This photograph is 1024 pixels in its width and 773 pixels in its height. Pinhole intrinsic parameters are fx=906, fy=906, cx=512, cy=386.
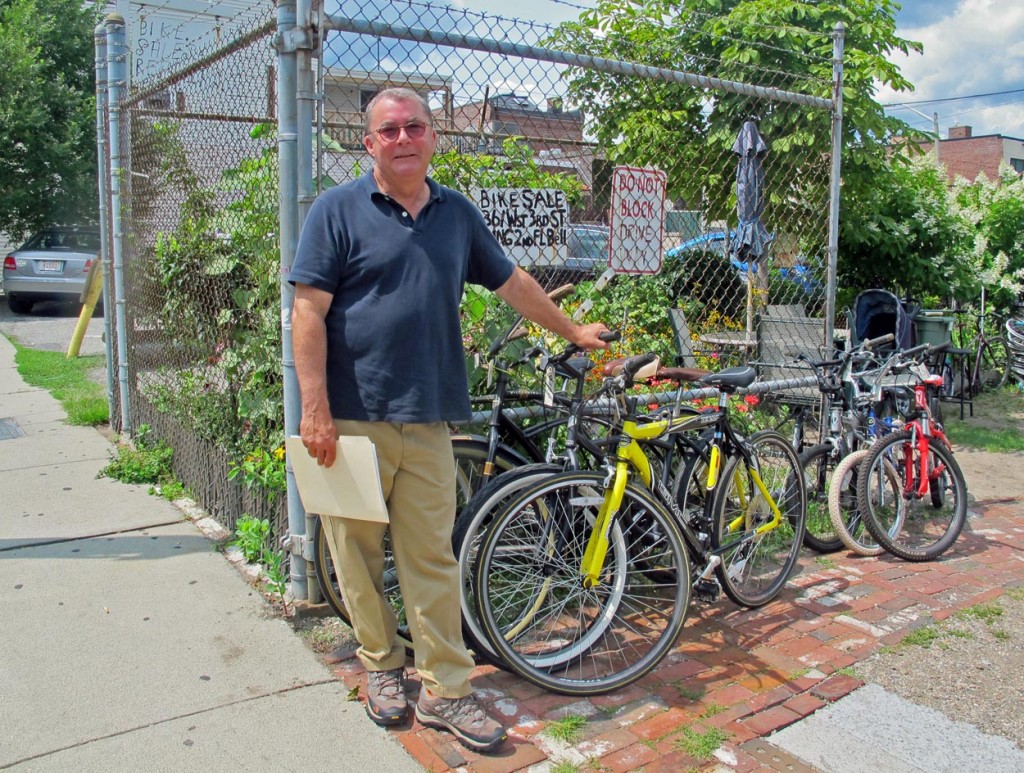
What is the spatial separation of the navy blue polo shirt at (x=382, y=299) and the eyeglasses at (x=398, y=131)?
0.15 metres

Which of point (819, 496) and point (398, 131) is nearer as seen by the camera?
point (398, 131)

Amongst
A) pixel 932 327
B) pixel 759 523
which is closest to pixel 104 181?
pixel 759 523

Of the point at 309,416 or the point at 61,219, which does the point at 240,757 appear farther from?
the point at 61,219

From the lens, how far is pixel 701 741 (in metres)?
2.93

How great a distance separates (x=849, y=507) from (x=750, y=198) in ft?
7.50

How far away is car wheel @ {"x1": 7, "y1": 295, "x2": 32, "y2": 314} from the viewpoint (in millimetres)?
15406

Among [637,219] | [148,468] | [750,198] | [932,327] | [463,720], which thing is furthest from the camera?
[932,327]

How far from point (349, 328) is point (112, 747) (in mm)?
1488

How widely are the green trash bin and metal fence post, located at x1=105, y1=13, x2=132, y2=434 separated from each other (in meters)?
6.47

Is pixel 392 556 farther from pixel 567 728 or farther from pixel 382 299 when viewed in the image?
pixel 382 299

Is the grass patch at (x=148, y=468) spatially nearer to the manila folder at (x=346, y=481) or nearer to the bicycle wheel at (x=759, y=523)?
the manila folder at (x=346, y=481)

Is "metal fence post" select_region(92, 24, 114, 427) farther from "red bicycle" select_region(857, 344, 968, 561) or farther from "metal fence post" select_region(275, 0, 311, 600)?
"red bicycle" select_region(857, 344, 968, 561)

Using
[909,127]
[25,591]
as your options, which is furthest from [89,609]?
[909,127]

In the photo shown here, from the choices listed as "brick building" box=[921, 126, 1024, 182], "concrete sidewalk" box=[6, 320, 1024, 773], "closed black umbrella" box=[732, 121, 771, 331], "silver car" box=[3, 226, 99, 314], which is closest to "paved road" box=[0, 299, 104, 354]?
"silver car" box=[3, 226, 99, 314]
